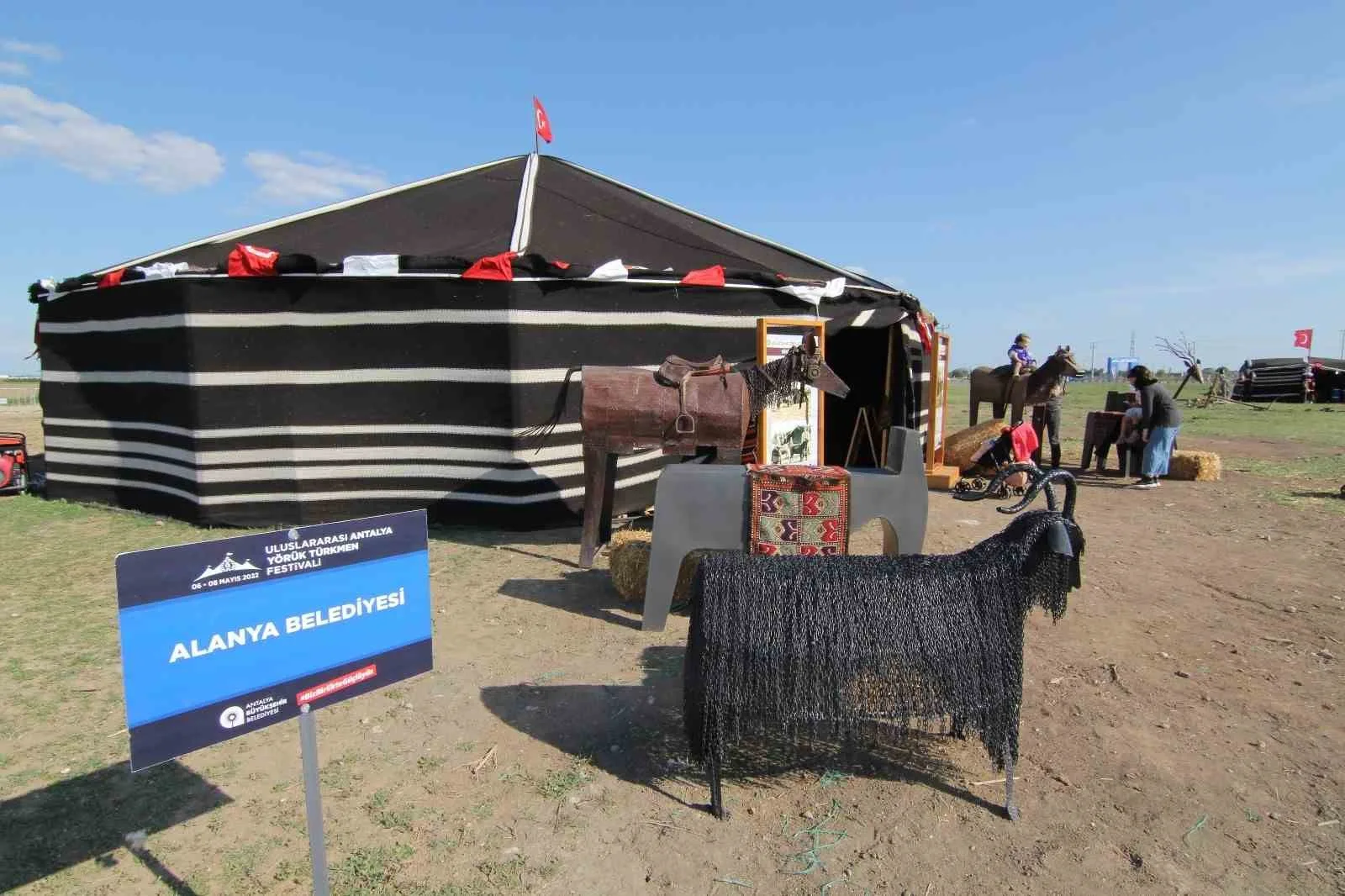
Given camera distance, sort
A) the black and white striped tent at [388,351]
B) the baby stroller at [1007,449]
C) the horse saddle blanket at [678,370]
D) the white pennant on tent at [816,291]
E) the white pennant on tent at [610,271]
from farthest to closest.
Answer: the baby stroller at [1007,449], the white pennant on tent at [816,291], the white pennant on tent at [610,271], the black and white striped tent at [388,351], the horse saddle blanket at [678,370]

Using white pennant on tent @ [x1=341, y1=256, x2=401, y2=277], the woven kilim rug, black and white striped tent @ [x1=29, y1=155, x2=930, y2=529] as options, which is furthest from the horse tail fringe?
the woven kilim rug

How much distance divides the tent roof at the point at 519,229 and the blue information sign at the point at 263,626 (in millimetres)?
6009

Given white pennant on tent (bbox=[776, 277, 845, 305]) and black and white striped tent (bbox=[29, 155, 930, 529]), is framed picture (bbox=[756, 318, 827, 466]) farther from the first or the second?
white pennant on tent (bbox=[776, 277, 845, 305])

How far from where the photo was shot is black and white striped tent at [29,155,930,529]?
8.14 meters

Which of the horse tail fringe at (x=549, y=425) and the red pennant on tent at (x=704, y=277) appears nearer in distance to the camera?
the horse tail fringe at (x=549, y=425)

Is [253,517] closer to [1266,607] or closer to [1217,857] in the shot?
[1217,857]

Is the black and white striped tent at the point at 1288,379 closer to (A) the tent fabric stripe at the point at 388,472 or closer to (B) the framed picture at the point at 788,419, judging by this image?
(B) the framed picture at the point at 788,419

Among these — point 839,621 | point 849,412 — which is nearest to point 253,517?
point 839,621

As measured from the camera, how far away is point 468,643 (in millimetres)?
5320

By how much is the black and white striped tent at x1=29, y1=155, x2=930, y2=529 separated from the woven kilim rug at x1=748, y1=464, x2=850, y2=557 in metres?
3.92

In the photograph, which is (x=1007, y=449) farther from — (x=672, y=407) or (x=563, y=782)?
(x=563, y=782)

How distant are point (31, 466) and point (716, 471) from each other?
13.4 m

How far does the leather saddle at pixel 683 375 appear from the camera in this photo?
6699 millimetres

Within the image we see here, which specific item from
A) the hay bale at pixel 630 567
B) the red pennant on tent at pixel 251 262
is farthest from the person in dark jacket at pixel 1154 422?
the red pennant on tent at pixel 251 262
